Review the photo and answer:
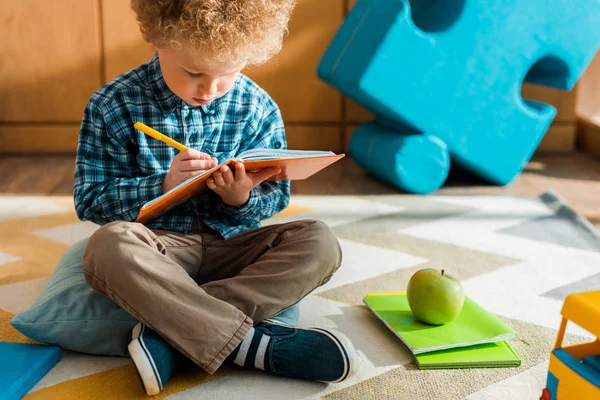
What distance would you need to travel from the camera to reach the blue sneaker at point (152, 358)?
3.03 feet

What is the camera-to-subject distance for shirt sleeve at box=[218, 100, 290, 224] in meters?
1.15

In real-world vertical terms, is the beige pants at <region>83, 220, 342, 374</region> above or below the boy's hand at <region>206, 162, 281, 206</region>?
below

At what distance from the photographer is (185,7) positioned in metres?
0.98

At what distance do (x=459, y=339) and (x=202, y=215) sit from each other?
1.51 feet

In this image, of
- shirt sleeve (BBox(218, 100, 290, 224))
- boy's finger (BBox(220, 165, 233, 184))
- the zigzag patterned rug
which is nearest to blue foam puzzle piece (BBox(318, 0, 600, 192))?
the zigzag patterned rug

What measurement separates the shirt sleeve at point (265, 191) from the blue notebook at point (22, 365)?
1.16 ft

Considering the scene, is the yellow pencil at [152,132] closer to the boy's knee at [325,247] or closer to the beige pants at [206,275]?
the beige pants at [206,275]

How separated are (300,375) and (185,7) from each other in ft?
1.76

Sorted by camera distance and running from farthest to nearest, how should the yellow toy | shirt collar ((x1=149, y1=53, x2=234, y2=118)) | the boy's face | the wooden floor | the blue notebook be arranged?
the wooden floor, shirt collar ((x1=149, y1=53, x2=234, y2=118)), the boy's face, the blue notebook, the yellow toy

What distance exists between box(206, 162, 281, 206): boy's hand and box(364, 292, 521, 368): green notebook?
12.0 inches

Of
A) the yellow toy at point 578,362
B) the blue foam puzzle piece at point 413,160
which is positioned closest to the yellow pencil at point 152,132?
the yellow toy at point 578,362

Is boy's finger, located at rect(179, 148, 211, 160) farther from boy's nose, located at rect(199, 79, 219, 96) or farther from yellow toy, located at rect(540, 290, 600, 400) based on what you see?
yellow toy, located at rect(540, 290, 600, 400)

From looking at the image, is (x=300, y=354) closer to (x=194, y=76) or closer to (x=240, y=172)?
(x=240, y=172)

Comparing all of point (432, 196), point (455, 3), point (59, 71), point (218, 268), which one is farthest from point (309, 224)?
point (59, 71)
